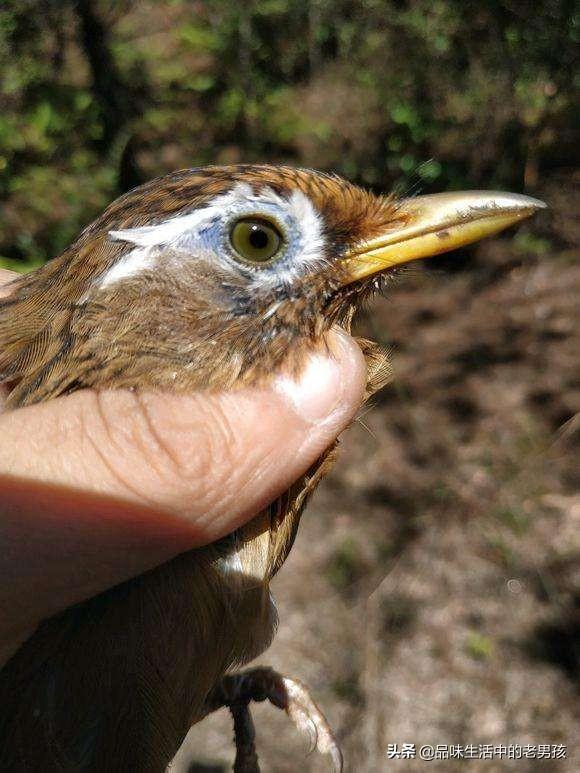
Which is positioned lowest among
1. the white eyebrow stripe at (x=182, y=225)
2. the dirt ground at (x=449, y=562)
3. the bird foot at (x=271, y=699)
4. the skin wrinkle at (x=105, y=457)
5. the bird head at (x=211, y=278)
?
the dirt ground at (x=449, y=562)

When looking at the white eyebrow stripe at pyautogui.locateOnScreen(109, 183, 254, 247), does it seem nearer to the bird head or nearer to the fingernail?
the bird head

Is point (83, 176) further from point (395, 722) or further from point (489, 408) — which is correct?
point (395, 722)

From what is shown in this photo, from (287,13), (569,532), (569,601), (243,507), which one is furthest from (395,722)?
(287,13)

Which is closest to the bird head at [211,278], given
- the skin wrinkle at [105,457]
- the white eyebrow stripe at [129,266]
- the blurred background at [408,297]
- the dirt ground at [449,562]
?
the white eyebrow stripe at [129,266]

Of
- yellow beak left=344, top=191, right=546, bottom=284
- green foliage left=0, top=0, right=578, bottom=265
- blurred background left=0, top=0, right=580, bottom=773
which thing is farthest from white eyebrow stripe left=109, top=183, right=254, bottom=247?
green foliage left=0, top=0, right=578, bottom=265

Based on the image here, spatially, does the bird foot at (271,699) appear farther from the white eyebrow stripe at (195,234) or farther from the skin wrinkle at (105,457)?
the white eyebrow stripe at (195,234)

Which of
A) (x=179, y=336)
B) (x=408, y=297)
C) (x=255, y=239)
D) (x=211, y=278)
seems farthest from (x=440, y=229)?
(x=408, y=297)
